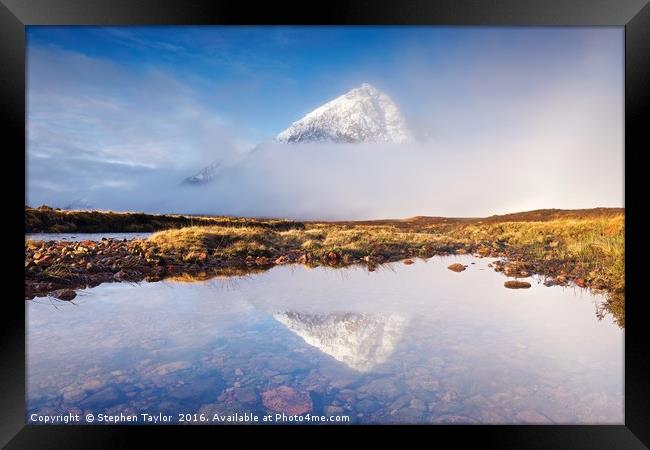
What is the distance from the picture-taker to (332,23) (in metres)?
3.07

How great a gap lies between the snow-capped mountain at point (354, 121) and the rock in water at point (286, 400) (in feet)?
9.63

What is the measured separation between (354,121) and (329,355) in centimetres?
279

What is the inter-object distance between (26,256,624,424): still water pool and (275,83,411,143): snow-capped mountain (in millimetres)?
2046

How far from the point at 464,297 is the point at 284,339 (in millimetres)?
2202

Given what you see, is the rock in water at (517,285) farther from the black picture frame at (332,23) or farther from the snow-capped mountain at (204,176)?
the snow-capped mountain at (204,176)

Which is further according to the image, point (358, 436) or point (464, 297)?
point (464, 297)

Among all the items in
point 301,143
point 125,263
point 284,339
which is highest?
point 301,143

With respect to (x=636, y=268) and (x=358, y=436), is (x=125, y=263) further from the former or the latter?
(x=636, y=268)

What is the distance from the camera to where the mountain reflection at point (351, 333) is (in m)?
3.10

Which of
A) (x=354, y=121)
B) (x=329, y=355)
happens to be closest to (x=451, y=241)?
(x=354, y=121)

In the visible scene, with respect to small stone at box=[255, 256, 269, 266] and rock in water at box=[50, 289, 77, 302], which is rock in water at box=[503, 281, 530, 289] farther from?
rock in water at box=[50, 289, 77, 302]

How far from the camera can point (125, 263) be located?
421 centimetres

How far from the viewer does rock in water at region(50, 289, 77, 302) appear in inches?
140

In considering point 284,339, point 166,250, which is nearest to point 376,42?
point 284,339
